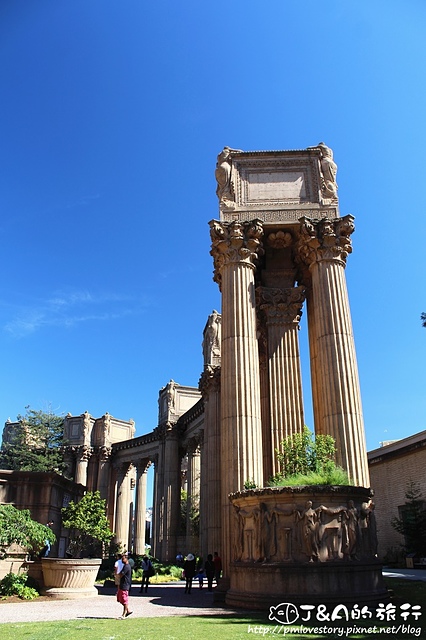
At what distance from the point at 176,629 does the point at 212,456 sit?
1922 cm

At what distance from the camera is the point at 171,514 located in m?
44.2

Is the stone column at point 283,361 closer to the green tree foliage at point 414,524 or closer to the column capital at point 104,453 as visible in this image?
the green tree foliage at point 414,524

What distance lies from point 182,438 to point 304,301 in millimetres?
24647

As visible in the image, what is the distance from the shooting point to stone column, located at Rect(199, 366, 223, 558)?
2783 centimetres

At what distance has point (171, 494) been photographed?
44594mm

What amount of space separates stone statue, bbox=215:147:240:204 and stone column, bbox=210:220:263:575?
1829mm

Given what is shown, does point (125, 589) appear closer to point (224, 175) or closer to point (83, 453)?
point (224, 175)

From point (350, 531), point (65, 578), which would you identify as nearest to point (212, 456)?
point (65, 578)

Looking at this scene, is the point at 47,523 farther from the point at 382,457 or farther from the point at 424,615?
the point at 382,457

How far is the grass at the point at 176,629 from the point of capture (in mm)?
9594

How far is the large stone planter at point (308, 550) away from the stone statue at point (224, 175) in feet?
43.4

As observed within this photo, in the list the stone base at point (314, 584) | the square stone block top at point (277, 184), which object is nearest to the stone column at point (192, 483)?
the square stone block top at point (277, 184)

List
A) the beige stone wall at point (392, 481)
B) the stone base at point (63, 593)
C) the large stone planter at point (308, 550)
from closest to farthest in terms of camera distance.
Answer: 1. the large stone planter at point (308, 550)
2. the stone base at point (63, 593)
3. the beige stone wall at point (392, 481)

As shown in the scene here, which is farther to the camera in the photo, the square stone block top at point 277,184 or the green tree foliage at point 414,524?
the green tree foliage at point 414,524
